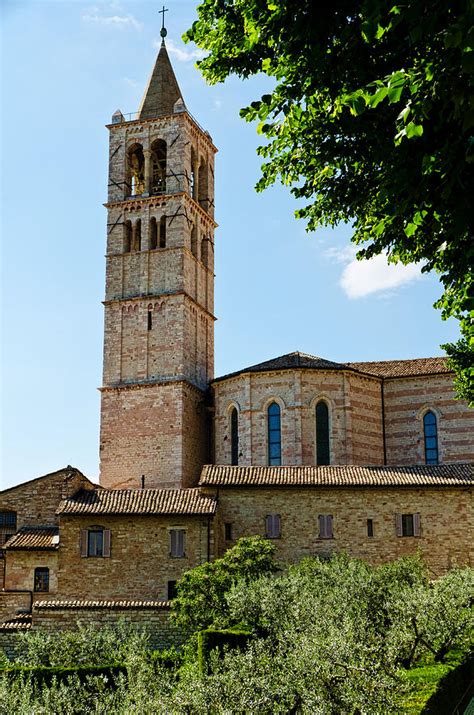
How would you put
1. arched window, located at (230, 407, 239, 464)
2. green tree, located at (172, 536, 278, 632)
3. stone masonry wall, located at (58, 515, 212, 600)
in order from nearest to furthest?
1. green tree, located at (172, 536, 278, 632)
2. stone masonry wall, located at (58, 515, 212, 600)
3. arched window, located at (230, 407, 239, 464)

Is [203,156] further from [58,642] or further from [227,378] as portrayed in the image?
[58,642]

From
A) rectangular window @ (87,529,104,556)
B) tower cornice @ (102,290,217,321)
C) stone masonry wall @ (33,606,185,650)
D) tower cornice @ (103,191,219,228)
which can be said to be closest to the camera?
stone masonry wall @ (33,606,185,650)

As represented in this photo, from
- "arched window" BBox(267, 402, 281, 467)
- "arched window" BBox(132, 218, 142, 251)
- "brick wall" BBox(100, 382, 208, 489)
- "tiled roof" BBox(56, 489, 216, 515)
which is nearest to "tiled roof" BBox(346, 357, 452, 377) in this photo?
"arched window" BBox(267, 402, 281, 467)

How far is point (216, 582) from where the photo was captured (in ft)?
92.9

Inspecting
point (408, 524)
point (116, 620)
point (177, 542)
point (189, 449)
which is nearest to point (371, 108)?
point (116, 620)

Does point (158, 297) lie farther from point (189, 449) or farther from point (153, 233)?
point (189, 449)

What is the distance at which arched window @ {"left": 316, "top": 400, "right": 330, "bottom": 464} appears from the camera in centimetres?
4072

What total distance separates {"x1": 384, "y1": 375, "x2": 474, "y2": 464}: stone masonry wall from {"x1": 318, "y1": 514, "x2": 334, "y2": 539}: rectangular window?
28.9 ft

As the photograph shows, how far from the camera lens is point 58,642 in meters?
27.4

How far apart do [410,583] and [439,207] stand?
21566 millimetres

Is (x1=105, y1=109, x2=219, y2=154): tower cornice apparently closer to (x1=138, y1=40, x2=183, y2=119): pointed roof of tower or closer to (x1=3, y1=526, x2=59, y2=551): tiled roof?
(x1=138, y1=40, x2=183, y2=119): pointed roof of tower

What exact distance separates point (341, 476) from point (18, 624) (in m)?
13.8

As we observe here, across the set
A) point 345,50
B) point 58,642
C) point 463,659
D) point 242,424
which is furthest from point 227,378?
point 345,50

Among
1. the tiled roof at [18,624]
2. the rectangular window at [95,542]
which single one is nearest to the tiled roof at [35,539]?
the rectangular window at [95,542]
